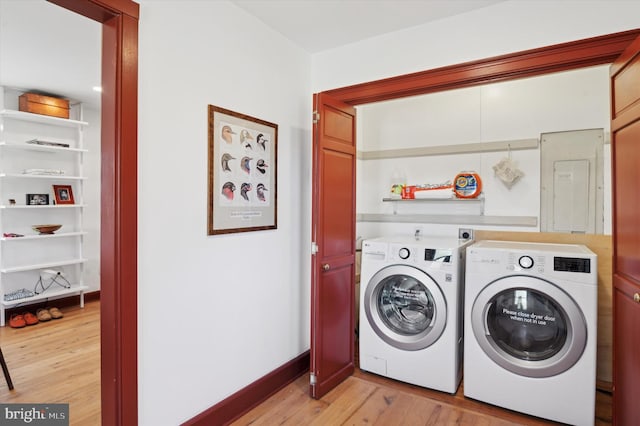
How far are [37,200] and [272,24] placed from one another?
3497 mm

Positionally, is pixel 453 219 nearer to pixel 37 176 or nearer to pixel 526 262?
pixel 526 262

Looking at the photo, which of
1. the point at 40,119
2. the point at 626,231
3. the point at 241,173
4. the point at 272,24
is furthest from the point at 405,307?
the point at 40,119

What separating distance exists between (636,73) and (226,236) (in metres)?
2.13

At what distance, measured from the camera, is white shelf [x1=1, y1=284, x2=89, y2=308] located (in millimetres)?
3736

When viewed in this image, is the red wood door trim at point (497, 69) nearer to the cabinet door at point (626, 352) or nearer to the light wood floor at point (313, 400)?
the cabinet door at point (626, 352)

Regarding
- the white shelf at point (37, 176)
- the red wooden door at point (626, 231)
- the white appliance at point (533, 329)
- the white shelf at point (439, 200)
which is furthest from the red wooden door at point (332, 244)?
the white shelf at point (37, 176)

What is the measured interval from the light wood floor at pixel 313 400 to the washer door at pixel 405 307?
0.36 metres

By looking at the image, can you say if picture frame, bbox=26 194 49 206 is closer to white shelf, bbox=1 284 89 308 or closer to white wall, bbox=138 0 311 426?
white shelf, bbox=1 284 89 308

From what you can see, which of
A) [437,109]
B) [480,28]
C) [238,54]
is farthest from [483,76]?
[238,54]

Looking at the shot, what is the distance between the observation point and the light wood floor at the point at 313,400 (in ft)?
7.16

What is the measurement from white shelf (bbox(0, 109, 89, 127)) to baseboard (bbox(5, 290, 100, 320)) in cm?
205

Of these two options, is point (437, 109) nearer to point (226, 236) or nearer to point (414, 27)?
point (414, 27)

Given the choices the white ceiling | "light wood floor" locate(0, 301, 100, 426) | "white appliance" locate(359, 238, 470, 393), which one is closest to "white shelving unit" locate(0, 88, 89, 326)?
"light wood floor" locate(0, 301, 100, 426)

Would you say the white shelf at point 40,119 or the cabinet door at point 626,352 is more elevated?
the white shelf at point 40,119
